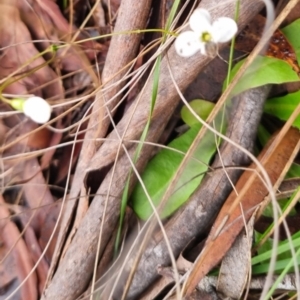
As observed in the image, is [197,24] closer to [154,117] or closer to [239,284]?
[154,117]

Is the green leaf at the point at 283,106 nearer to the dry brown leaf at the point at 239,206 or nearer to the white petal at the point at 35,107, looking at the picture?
the dry brown leaf at the point at 239,206

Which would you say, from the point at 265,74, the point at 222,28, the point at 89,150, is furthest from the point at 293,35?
the point at 89,150

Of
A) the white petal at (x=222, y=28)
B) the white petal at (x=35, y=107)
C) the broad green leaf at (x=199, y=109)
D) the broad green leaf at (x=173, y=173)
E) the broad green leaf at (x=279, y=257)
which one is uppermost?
the white petal at (x=35, y=107)

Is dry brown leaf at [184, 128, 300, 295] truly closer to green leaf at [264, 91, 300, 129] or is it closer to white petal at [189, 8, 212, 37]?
green leaf at [264, 91, 300, 129]

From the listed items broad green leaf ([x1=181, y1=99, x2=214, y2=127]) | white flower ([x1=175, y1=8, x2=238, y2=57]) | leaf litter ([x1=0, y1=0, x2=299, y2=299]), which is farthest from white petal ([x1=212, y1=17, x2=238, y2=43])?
broad green leaf ([x1=181, y1=99, x2=214, y2=127])

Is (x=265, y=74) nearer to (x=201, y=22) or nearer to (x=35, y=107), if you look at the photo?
(x=201, y=22)

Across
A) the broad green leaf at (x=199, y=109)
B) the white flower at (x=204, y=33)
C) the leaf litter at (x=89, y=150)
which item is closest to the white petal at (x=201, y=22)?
the white flower at (x=204, y=33)
